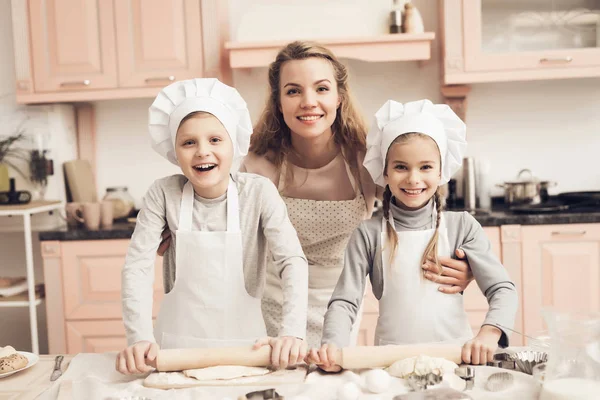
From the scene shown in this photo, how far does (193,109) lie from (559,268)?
1.81 meters

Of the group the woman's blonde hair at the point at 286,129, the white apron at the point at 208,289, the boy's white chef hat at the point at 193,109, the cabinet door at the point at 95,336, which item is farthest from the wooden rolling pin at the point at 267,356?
the cabinet door at the point at 95,336

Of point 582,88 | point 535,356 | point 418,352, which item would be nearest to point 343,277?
point 418,352

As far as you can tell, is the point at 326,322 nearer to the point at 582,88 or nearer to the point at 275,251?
the point at 275,251

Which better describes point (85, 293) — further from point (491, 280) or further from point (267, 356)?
point (491, 280)

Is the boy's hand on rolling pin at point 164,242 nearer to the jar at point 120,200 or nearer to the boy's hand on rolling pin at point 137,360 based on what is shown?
the boy's hand on rolling pin at point 137,360

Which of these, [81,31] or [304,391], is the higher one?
[81,31]

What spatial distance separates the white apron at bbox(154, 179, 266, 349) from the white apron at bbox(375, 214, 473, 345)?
1.00 feet

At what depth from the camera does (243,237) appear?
1.37m

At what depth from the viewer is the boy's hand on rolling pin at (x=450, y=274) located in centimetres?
130

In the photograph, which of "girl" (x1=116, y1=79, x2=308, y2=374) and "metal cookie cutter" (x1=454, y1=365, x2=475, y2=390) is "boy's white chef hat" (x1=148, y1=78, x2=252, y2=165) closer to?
"girl" (x1=116, y1=79, x2=308, y2=374)

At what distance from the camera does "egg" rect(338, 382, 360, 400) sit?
935 millimetres

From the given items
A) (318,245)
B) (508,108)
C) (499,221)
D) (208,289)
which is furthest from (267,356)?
(508,108)

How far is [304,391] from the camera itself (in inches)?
38.7

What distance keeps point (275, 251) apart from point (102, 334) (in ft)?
5.29
